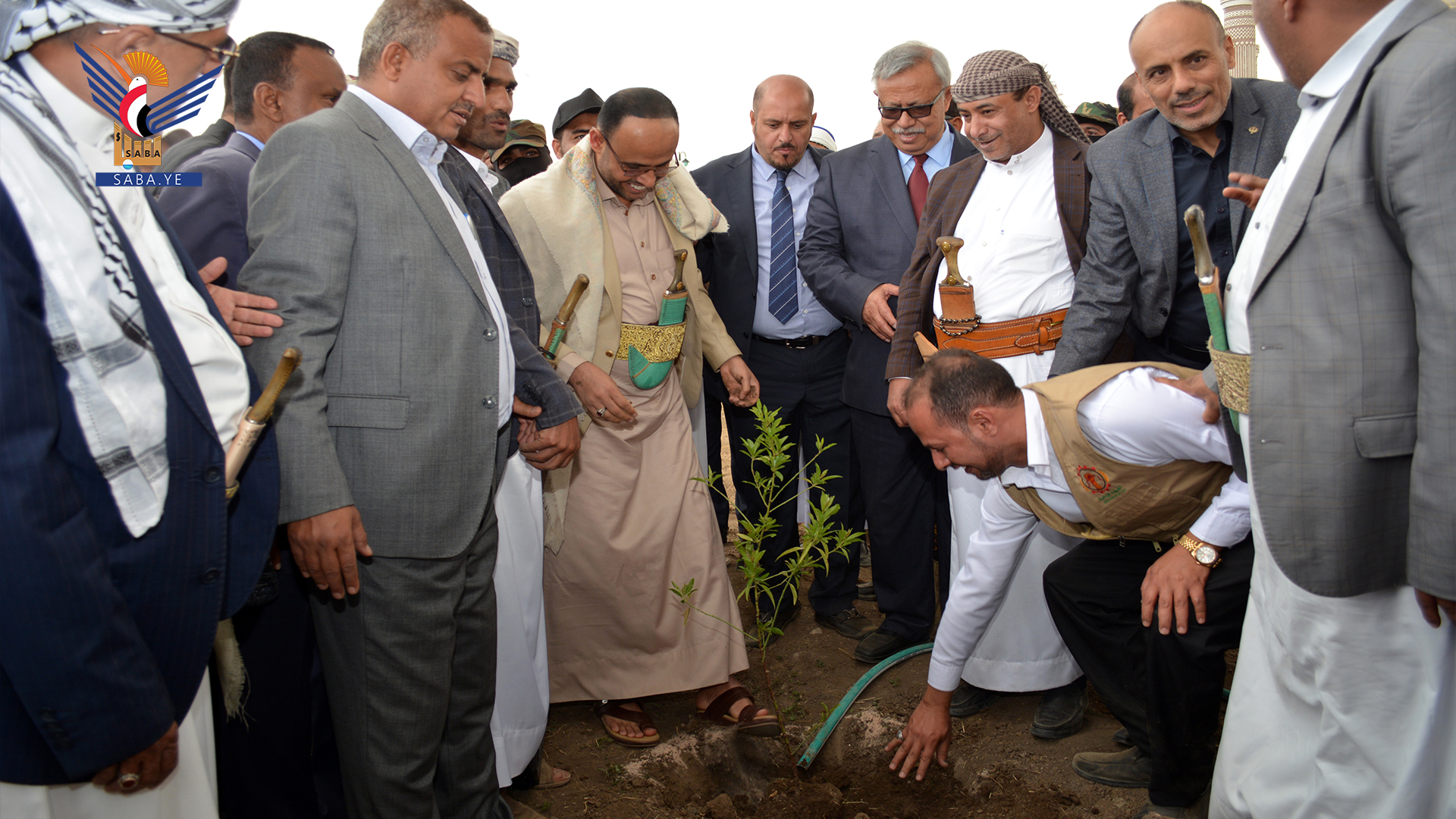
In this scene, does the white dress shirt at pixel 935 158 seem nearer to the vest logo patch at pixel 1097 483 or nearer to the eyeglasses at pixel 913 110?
the eyeglasses at pixel 913 110

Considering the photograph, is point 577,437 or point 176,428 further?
point 577,437

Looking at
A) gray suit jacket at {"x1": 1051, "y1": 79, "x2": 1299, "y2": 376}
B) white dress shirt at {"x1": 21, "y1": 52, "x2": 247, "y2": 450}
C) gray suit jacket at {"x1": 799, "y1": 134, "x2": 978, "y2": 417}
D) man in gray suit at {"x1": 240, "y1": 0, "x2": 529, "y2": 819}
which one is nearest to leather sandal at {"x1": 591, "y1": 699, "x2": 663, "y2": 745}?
man in gray suit at {"x1": 240, "y1": 0, "x2": 529, "y2": 819}

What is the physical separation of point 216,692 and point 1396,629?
7.62 feet

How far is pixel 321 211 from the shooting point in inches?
73.7

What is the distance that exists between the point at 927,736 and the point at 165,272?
7.15 ft

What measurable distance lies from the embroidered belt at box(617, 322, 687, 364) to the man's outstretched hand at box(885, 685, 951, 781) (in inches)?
52.4

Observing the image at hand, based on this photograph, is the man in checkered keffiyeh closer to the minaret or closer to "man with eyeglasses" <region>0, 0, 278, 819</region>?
"man with eyeglasses" <region>0, 0, 278, 819</region>

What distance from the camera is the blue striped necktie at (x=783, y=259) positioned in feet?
12.4

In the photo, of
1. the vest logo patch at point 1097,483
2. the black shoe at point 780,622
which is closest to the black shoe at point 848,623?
the black shoe at point 780,622

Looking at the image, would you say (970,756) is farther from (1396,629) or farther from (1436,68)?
(1436,68)

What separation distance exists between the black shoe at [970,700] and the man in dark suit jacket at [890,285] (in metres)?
0.43

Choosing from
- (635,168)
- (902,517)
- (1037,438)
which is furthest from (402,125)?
(902,517)

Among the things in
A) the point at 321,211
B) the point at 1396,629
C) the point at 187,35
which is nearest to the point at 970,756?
the point at 1396,629

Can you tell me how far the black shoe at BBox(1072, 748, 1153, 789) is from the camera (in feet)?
8.42
